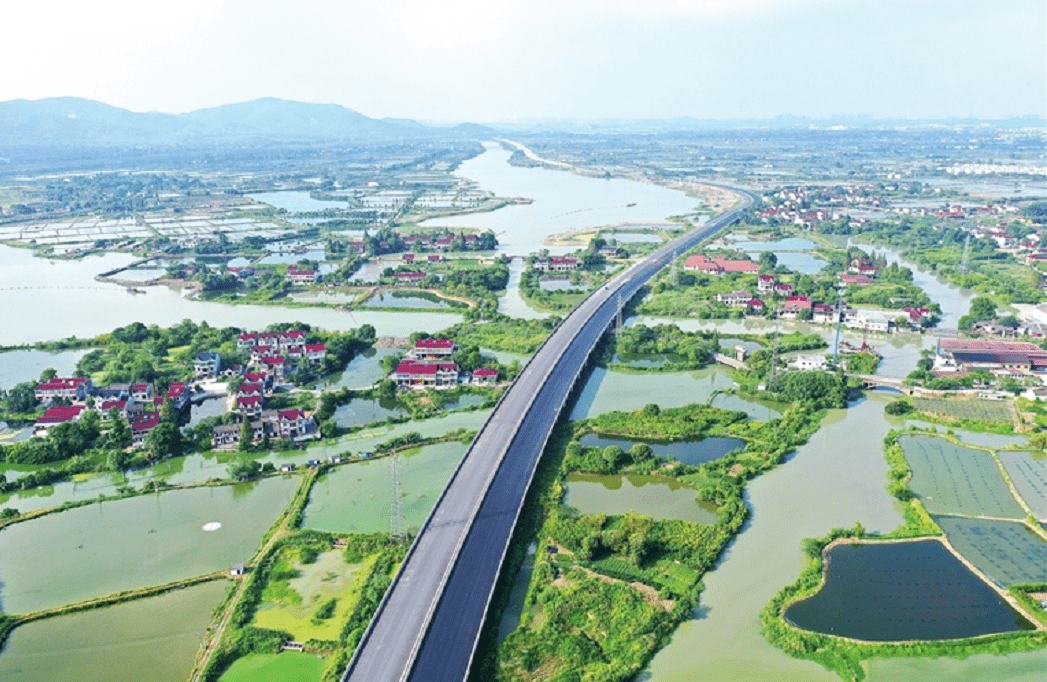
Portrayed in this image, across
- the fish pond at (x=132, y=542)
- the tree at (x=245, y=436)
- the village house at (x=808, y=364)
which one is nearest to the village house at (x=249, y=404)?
the tree at (x=245, y=436)

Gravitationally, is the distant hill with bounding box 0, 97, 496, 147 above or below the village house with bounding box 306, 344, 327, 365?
above

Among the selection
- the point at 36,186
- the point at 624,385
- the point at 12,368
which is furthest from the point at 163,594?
the point at 36,186

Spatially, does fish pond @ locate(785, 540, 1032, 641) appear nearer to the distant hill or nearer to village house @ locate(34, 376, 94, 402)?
village house @ locate(34, 376, 94, 402)

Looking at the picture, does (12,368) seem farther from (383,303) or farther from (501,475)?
(501,475)

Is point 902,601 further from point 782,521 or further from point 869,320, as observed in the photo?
point 869,320

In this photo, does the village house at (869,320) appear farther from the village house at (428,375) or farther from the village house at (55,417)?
the village house at (55,417)

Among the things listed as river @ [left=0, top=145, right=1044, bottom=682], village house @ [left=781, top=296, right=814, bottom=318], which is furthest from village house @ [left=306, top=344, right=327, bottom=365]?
village house @ [left=781, top=296, right=814, bottom=318]
